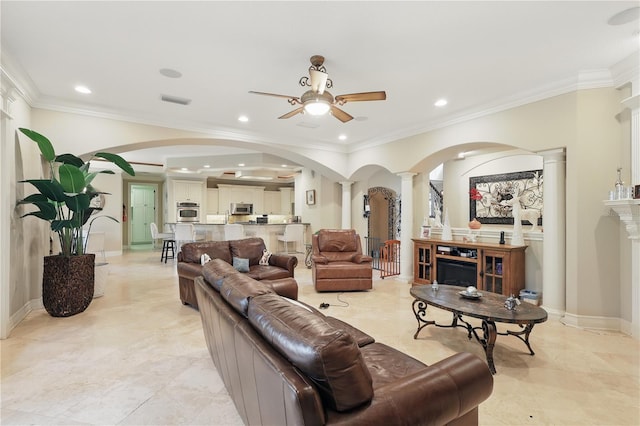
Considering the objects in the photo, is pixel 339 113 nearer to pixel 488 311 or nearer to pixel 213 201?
pixel 488 311

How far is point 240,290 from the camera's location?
1.71m

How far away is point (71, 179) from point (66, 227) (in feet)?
1.92

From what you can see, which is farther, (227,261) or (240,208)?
(240,208)

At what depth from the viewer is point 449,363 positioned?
4.44ft

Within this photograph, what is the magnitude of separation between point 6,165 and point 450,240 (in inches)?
225

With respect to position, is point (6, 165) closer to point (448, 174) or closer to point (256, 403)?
point (256, 403)

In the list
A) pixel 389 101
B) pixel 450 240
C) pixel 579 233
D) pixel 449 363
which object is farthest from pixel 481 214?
pixel 449 363

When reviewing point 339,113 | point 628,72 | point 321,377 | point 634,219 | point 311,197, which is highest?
point 628,72

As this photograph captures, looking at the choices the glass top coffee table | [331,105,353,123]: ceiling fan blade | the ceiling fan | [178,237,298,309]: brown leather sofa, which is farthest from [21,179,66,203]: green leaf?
the glass top coffee table

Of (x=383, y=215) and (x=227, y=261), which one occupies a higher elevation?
Answer: (x=383, y=215)

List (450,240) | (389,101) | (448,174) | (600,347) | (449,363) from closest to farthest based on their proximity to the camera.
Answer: (449,363) → (600,347) → (389,101) → (450,240) → (448,174)

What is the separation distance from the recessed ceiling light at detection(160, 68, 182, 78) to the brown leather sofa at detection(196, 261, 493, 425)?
2748 mm

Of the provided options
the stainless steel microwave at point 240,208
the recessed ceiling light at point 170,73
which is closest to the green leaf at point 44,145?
the recessed ceiling light at point 170,73

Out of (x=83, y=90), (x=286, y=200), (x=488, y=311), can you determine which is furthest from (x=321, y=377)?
(x=286, y=200)
